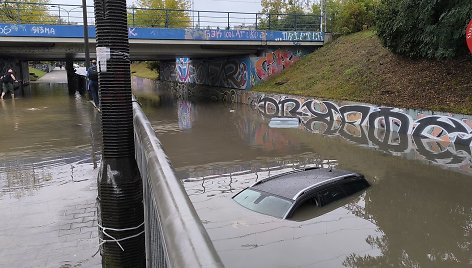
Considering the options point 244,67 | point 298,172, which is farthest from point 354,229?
point 244,67

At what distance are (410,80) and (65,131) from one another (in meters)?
14.8

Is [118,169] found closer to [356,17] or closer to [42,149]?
[42,149]

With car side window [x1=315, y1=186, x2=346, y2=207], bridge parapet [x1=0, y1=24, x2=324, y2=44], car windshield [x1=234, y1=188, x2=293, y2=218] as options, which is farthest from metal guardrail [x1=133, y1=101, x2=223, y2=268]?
bridge parapet [x1=0, y1=24, x2=324, y2=44]

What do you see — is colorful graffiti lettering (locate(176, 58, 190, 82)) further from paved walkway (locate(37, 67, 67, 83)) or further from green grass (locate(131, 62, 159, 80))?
paved walkway (locate(37, 67, 67, 83))

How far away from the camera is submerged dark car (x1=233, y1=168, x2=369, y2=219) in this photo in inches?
311

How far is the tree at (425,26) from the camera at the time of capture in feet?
48.5

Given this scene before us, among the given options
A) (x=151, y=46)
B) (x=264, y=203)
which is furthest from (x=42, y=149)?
(x=151, y=46)

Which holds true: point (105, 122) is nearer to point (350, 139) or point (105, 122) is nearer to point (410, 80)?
point (350, 139)

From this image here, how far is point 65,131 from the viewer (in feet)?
52.1

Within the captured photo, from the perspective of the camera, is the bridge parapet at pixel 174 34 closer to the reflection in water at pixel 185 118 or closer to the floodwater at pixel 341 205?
the reflection in water at pixel 185 118

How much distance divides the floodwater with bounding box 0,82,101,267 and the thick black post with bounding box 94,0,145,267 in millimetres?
1876

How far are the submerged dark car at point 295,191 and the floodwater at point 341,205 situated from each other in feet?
0.68

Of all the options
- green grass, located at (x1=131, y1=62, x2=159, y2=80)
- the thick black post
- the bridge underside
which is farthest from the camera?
green grass, located at (x1=131, y1=62, x2=159, y2=80)

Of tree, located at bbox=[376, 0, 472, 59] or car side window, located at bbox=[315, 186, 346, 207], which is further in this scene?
tree, located at bbox=[376, 0, 472, 59]
